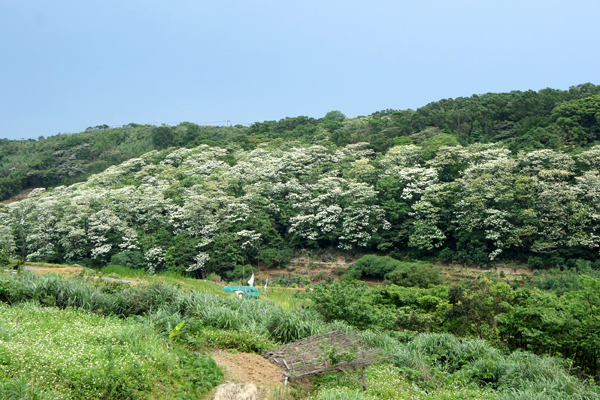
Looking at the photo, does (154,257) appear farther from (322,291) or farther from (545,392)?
(545,392)

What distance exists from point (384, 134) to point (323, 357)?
39038 millimetres

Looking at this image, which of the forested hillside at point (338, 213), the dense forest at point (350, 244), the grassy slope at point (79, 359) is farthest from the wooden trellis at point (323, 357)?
the forested hillside at point (338, 213)

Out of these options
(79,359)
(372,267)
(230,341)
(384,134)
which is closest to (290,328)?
(230,341)

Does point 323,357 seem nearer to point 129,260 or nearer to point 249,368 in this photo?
point 249,368

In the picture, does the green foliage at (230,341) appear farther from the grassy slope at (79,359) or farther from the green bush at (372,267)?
the green bush at (372,267)

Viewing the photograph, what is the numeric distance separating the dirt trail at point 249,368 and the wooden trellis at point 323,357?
136 mm

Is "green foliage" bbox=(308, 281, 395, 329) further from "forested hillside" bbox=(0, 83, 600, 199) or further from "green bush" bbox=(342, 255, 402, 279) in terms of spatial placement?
"forested hillside" bbox=(0, 83, 600, 199)

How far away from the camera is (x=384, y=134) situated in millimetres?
43750

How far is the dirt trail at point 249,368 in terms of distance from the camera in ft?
20.9

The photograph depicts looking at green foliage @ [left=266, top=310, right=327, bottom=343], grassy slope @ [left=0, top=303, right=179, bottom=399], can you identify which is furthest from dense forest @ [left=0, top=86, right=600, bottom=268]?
grassy slope @ [left=0, top=303, right=179, bottom=399]

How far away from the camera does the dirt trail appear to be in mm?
6363

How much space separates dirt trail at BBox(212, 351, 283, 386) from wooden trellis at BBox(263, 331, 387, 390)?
136 millimetres

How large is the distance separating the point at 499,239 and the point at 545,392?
2277cm

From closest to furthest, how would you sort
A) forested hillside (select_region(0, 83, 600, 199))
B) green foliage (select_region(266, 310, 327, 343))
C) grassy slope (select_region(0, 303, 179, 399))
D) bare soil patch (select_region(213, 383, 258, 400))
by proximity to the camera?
grassy slope (select_region(0, 303, 179, 399)), bare soil patch (select_region(213, 383, 258, 400)), green foliage (select_region(266, 310, 327, 343)), forested hillside (select_region(0, 83, 600, 199))
